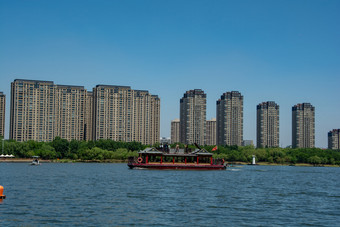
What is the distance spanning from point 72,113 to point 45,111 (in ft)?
38.5

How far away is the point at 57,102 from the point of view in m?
189

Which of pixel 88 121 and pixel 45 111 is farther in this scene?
pixel 88 121

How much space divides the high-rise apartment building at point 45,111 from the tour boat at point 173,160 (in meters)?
99.8

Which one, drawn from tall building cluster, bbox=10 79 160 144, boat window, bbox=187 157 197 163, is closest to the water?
boat window, bbox=187 157 197 163

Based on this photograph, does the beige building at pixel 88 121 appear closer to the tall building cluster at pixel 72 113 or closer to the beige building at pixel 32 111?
the tall building cluster at pixel 72 113

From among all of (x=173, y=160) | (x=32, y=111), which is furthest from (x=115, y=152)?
(x=173, y=160)

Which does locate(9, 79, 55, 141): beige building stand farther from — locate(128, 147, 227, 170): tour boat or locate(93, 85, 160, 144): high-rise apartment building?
locate(128, 147, 227, 170): tour boat

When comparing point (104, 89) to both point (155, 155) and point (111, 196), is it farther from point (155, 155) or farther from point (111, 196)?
point (111, 196)

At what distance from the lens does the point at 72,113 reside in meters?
192

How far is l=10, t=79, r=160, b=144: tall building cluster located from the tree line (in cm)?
1892

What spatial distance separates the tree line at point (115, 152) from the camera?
494ft

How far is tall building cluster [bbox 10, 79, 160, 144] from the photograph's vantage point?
180750mm

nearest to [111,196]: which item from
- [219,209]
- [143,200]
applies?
[143,200]

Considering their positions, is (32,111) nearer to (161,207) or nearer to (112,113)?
(112,113)
